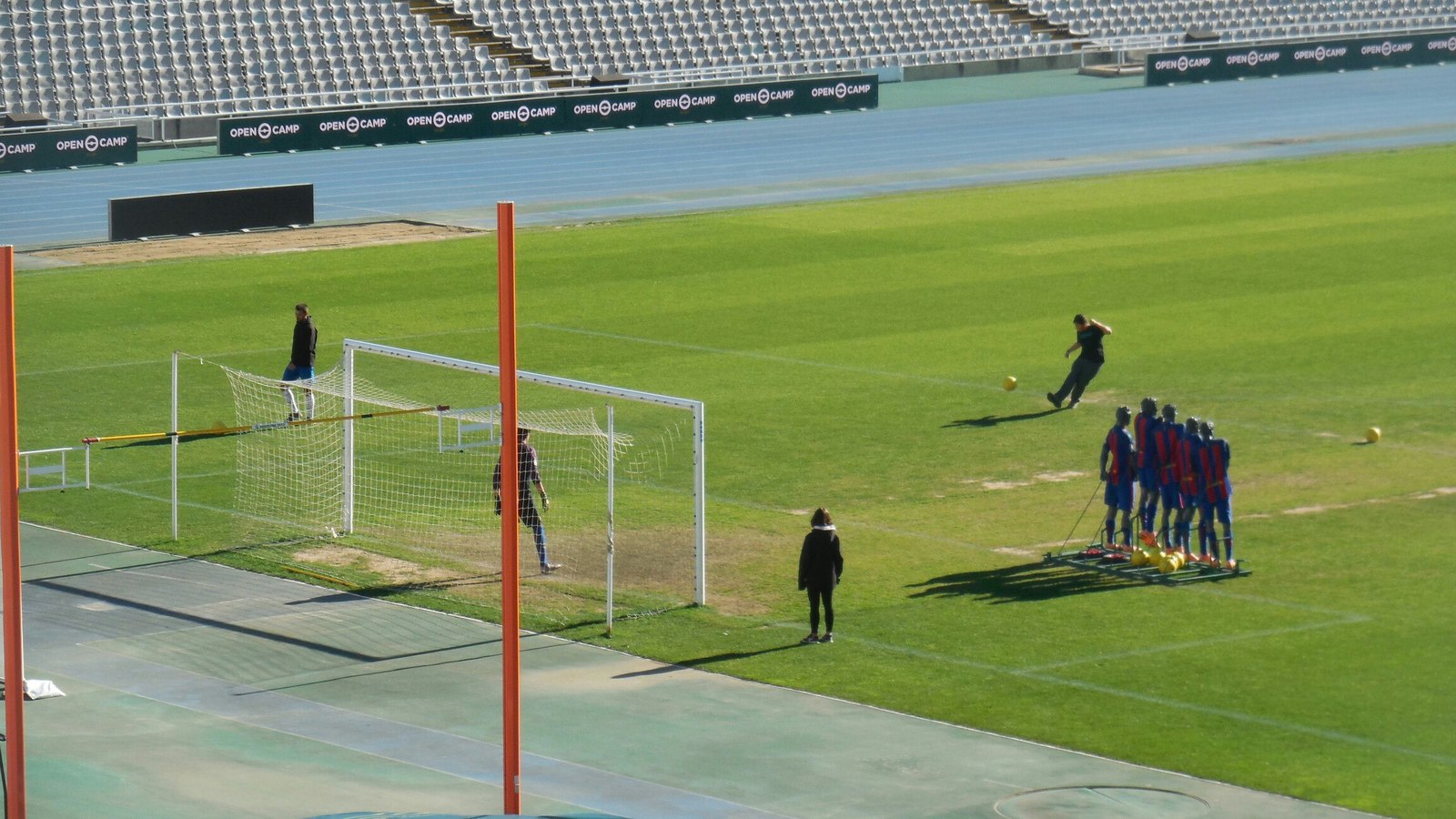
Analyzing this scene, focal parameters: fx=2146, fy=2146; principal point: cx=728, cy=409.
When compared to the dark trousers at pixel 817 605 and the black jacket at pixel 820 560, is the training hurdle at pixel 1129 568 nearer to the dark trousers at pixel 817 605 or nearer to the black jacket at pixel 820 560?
the dark trousers at pixel 817 605

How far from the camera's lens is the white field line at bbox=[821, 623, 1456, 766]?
607 inches

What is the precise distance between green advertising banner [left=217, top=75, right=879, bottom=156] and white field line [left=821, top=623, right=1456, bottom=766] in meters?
36.4

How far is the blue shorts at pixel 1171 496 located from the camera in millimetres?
20125

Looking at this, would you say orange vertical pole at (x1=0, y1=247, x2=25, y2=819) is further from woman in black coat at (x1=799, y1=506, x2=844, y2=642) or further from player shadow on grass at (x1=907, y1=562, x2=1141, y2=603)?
player shadow on grass at (x1=907, y1=562, x2=1141, y2=603)

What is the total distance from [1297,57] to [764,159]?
29.7 metres

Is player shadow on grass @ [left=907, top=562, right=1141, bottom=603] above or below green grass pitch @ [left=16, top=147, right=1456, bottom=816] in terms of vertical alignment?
below

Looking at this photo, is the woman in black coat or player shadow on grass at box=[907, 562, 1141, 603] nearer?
the woman in black coat

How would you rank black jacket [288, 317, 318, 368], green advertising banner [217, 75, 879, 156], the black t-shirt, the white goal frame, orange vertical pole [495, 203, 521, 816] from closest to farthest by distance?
1. orange vertical pole [495, 203, 521, 816]
2. the white goal frame
3. black jacket [288, 317, 318, 368]
4. the black t-shirt
5. green advertising banner [217, 75, 879, 156]

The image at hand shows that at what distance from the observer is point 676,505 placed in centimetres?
2338

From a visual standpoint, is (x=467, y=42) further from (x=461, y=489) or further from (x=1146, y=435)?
(x=1146, y=435)

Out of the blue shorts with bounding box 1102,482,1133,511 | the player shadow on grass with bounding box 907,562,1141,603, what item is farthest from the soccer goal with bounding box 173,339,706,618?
the blue shorts with bounding box 1102,482,1133,511

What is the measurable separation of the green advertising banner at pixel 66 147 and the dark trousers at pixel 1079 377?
28694 mm

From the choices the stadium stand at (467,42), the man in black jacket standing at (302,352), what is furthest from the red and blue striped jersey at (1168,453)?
the stadium stand at (467,42)

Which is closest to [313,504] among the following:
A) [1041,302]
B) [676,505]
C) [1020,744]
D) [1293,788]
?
[676,505]
